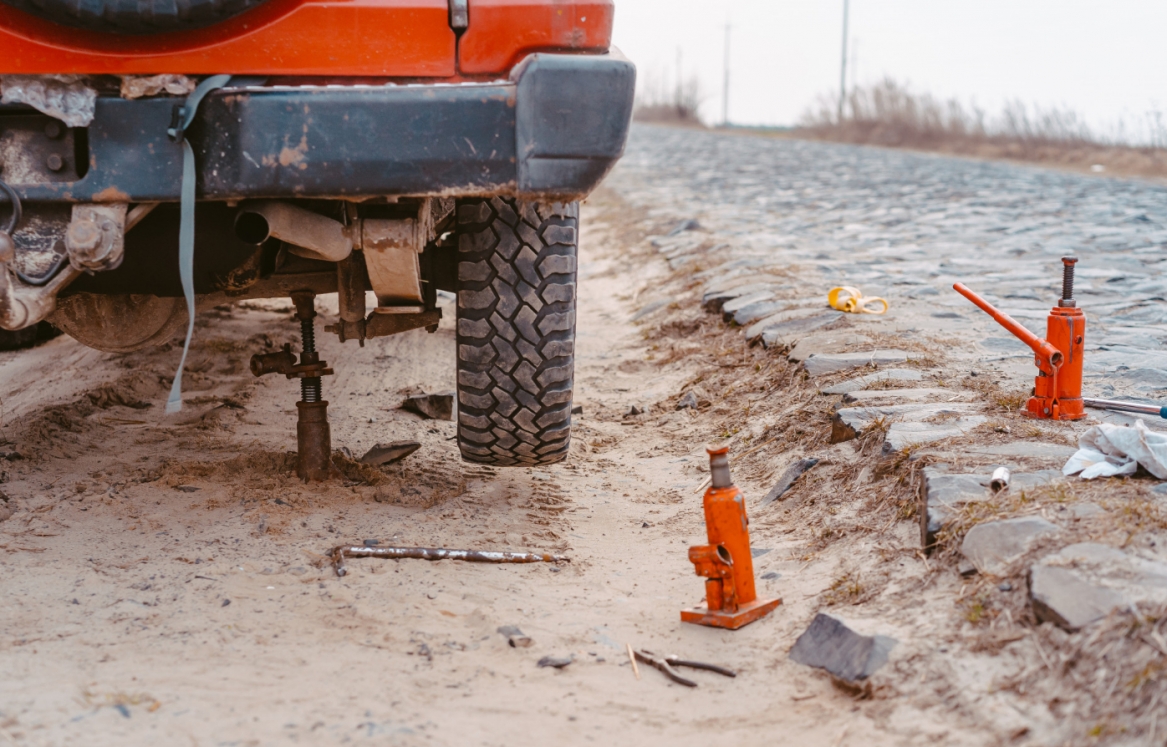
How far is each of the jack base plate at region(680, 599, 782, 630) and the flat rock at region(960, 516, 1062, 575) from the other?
1.46 feet

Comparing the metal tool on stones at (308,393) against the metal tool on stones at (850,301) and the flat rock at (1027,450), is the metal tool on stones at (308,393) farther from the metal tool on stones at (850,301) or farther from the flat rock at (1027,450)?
the metal tool on stones at (850,301)

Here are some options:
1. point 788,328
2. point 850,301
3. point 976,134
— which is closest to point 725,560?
point 788,328

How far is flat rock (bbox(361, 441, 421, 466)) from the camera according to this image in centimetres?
334

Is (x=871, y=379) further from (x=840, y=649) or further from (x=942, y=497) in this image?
(x=840, y=649)

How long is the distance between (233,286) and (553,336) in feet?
2.81

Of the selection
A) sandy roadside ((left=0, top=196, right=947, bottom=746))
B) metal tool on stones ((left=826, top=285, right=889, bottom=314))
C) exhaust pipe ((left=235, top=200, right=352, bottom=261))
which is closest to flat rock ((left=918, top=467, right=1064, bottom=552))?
sandy roadside ((left=0, top=196, right=947, bottom=746))

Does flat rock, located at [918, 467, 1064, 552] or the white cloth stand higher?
the white cloth

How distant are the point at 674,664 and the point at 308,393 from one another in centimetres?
150

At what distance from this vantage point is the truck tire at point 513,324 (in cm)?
271

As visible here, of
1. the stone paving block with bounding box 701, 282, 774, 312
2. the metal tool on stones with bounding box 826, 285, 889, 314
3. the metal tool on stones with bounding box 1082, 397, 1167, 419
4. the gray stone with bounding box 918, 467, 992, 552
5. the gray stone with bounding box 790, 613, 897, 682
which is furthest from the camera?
the stone paving block with bounding box 701, 282, 774, 312

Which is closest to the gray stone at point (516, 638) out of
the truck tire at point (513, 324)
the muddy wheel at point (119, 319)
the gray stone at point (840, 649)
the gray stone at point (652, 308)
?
the gray stone at point (840, 649)

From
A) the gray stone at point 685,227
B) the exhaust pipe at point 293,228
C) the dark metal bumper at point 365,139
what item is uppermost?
the dark metal bumper at point 365,139

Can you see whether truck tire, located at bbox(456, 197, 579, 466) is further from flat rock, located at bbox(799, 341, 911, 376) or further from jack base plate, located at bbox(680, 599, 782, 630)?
flat rock, located at bbox(799, 341, 911, 376)

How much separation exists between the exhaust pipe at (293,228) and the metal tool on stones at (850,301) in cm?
277
